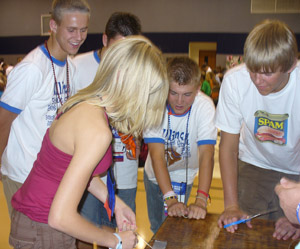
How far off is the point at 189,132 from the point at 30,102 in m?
0.89

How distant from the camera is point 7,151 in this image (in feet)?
5.68

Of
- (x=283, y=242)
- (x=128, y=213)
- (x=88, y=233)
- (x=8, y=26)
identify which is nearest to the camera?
(x=88, y=233)

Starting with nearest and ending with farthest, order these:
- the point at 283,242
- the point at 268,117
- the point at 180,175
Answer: the point at 283,242
the point at 268,117
the point at 180,175

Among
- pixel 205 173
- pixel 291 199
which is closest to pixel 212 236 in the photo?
pixel 291 199

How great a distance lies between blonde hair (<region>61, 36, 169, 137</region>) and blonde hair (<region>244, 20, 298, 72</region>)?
0.45 meters

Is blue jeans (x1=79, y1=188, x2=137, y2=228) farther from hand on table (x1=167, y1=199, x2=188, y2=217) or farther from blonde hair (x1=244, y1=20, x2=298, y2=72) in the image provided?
blonde hair (x1=244, y1=20, x2=298, y2=72)

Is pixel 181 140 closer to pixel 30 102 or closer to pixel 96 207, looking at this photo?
pixel 96 207

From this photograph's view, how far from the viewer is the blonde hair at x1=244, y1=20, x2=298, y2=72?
1.40m

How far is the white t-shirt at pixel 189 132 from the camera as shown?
6.51 feet

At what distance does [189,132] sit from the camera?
2035mm

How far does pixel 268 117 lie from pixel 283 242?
62 centimetres

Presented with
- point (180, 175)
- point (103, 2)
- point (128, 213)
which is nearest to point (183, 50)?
point (103, 2)

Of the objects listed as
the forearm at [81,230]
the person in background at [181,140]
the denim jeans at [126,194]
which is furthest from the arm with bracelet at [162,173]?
the forearm at [81,230]

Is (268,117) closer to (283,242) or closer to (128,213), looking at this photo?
(283,242)
